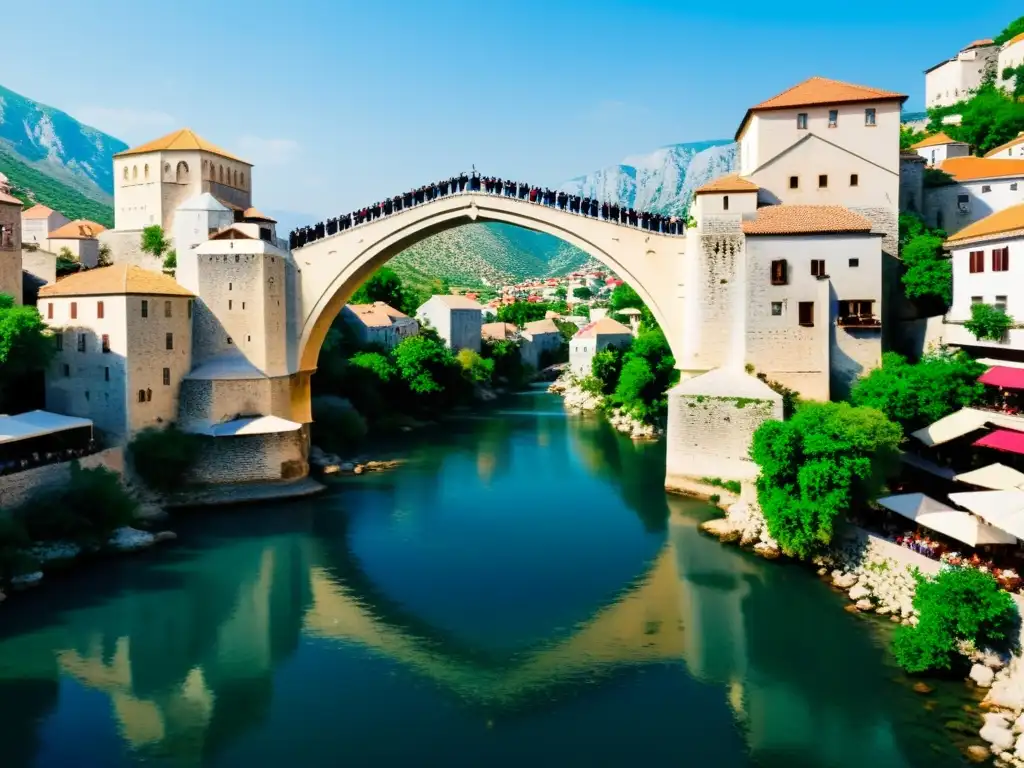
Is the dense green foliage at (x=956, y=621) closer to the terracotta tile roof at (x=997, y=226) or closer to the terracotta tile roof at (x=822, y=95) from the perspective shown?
the terracotta tile roof at (x=997, y=226)

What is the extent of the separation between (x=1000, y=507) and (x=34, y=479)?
48.9ft

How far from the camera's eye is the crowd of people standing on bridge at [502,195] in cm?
2039

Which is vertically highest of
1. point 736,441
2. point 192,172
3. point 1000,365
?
point 192,172

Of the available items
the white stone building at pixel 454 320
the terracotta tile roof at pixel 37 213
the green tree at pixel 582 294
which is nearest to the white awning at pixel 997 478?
the terracotta tile roof at pixel 37 213

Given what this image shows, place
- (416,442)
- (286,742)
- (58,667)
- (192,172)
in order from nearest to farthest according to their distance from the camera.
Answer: (286,742) < (58,667) < (192,172) < (416,442)

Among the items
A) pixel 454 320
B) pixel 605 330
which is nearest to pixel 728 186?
pixel 605 330

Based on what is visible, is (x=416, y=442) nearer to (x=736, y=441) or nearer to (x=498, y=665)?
(x=736, y=441)

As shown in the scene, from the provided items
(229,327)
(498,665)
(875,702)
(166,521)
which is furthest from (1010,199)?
(166,521)

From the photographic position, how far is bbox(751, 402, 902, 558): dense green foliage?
13.2 meters

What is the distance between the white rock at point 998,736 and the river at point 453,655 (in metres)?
0.38

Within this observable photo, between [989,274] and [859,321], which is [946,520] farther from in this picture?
[859,321]

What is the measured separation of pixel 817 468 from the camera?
13.3 metres

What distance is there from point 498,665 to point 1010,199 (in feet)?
54.8

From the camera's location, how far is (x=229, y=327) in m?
20.1
